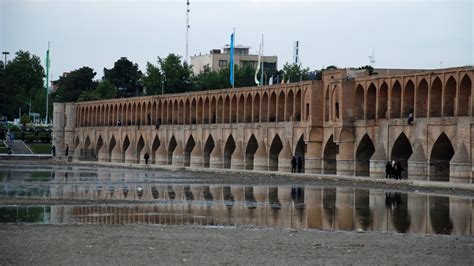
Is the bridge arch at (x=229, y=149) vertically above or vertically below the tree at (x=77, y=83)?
below

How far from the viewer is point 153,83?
128 m

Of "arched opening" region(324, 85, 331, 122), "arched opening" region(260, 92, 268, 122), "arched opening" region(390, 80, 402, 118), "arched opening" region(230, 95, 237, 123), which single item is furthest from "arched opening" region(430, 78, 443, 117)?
"arched opening" region(230, 95, 237, 123)

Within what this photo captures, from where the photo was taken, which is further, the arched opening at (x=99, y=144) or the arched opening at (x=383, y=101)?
the arched opening at (x=99, y=144)

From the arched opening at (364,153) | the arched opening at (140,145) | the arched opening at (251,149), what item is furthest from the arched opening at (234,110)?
the arched opening at (364,153)

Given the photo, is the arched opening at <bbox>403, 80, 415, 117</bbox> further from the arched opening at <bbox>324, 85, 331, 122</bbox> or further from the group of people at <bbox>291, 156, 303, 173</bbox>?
the group of people at <bbox>291, 156, 303, 173</bbox>

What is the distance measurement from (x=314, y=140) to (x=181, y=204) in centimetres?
3031

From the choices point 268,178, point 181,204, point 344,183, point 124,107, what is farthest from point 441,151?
point 124,107

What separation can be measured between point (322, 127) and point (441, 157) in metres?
12.6

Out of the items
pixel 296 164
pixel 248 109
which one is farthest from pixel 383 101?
pixel 248 109

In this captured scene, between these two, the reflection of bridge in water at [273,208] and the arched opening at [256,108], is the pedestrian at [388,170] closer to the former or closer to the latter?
the reflection of bridge in water at [273,208]

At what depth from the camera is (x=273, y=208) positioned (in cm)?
3070

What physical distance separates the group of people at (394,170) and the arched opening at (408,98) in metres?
4.67

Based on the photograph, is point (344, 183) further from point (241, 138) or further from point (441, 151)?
point (241, 138)

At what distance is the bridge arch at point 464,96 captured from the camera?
49.3m
